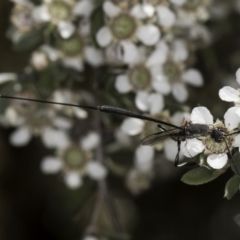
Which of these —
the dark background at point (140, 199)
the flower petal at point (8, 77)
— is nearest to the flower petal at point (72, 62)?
the flower petal at point (8, 77)

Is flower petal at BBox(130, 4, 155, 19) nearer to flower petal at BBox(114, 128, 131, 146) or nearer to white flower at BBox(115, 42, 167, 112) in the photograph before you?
white flower at BBox(115, 42, 167, 112)

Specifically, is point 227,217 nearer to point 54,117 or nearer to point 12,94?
point 54,117

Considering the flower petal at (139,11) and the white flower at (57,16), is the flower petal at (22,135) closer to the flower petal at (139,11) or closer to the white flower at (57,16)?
the white flower at (57,16)

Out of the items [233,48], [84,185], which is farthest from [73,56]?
[233,48]

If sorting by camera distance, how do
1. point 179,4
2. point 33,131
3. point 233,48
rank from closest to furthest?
point 179,4
point 33,131
point 233,48

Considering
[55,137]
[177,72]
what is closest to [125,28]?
[177,72]

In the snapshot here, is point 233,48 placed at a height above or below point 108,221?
above

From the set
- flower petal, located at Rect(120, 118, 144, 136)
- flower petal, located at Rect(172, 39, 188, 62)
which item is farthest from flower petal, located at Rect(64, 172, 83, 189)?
flower petal, located at Rect(172, 39, 188, 62)
